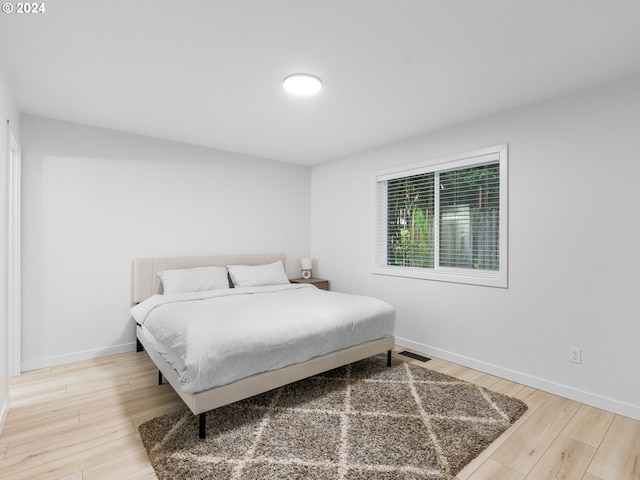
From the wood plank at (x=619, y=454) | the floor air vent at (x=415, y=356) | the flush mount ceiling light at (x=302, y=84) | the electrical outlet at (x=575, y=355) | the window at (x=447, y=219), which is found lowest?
the floor air vent at (x=415, y=356)

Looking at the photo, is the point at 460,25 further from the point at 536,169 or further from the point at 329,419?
the point at 329,419

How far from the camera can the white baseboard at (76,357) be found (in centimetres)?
319

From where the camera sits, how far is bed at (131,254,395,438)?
2104mm

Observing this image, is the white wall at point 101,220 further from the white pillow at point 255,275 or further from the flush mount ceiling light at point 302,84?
the flush mount ceiling light at point 302,84

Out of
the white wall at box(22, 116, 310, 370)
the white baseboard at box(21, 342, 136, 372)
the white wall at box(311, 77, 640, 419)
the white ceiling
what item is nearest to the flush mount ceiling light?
the white ceiling

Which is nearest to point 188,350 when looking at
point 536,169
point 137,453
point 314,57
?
point 137,453

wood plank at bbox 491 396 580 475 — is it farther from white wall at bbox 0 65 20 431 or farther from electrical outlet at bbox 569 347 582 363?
white wall at bbox 0 65 20 431

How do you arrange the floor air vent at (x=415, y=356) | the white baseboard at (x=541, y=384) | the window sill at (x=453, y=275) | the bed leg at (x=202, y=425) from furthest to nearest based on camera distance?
the floor air vent at (x=415, y=356) < the window sill at (x=453, y=275) < the white baseboard at (x=541, y=384) < the bed leg at (x=202, y=425)

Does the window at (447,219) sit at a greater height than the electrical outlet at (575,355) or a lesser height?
greater

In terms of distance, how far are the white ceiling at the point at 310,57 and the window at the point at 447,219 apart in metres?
0.54

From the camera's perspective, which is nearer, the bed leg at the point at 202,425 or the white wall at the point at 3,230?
the bed leg at the point at 202,425

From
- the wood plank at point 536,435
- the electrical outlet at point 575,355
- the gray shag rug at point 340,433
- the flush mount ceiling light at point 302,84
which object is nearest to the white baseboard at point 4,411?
the gray shag rug at point 340,433

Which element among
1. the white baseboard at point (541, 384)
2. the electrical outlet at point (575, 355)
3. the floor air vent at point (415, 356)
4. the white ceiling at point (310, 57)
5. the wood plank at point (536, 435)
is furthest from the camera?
the floor air vent at point (415, 356)

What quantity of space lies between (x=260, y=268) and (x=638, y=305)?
352 centimetres
